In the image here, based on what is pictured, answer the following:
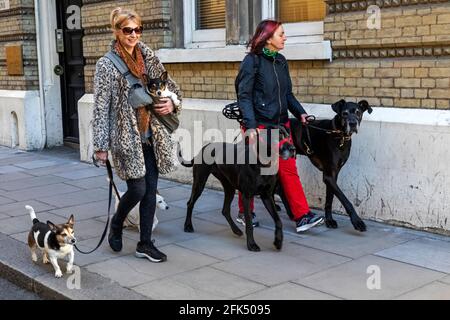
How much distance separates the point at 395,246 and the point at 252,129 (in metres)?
1.61

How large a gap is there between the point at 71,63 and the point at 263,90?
6.82 meters

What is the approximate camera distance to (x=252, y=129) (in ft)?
17.5

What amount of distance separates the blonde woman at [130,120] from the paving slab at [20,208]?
7.89ft

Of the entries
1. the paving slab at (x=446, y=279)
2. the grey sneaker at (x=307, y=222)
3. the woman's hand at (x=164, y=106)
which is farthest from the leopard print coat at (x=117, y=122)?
the paving slab at (x=446, y=279)

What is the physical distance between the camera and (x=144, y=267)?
511cm

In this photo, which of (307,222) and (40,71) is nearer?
(307,222)

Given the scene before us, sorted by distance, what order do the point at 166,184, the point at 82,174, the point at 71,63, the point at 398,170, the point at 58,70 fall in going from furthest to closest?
the point at 58,70 < the point at 71,63 < the point at 82,174 < the point at 166,184 < the point at 398,170

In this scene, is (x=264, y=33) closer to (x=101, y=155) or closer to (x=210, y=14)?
(x=101, y=155)

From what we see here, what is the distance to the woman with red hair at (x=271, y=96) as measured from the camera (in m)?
5.52

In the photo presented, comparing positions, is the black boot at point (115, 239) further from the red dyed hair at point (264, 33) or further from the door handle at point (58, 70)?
the door handle at point (58, 70)

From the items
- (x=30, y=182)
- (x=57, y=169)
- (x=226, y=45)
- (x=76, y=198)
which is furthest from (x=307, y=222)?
(x=57, y=169)

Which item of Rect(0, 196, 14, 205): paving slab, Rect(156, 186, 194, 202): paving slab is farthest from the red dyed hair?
Rect(0, 196, 14, 205): paving slab

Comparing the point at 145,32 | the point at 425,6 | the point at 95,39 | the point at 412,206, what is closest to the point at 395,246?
the point at 412,206
